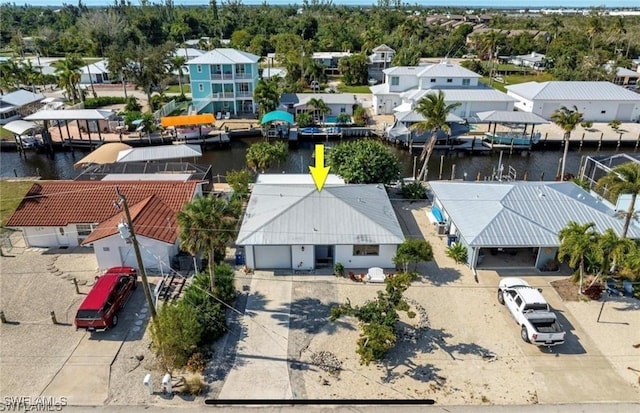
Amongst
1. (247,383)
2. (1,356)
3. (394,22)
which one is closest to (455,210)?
(247,383)

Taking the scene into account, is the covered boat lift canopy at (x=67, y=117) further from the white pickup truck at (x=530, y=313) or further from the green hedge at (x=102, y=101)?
the white pickup truck at (x=530, y=313)

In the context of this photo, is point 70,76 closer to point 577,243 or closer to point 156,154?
point 156,154

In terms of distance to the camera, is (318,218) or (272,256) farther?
(318,218)

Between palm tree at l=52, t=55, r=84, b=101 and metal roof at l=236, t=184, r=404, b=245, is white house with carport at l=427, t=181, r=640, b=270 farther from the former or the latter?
palm tree at l=52, t=55, r=84, b=101

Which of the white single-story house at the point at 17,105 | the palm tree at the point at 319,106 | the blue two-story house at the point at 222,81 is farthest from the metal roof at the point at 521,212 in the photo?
the white single-story house at the point at 17,105

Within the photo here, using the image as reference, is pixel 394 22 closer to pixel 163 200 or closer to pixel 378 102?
pixel 378 102

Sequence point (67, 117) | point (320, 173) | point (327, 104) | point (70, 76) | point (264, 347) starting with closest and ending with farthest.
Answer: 1. point (264, 347)
2. point (320, 173)
3. point (67, 117)
4. point (327, 104)
5. point (70, 76)

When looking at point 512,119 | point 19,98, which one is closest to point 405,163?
point 512,119

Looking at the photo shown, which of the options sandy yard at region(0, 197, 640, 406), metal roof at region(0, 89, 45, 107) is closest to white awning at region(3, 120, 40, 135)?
metal roof at region(0, 89, 45, 107)
